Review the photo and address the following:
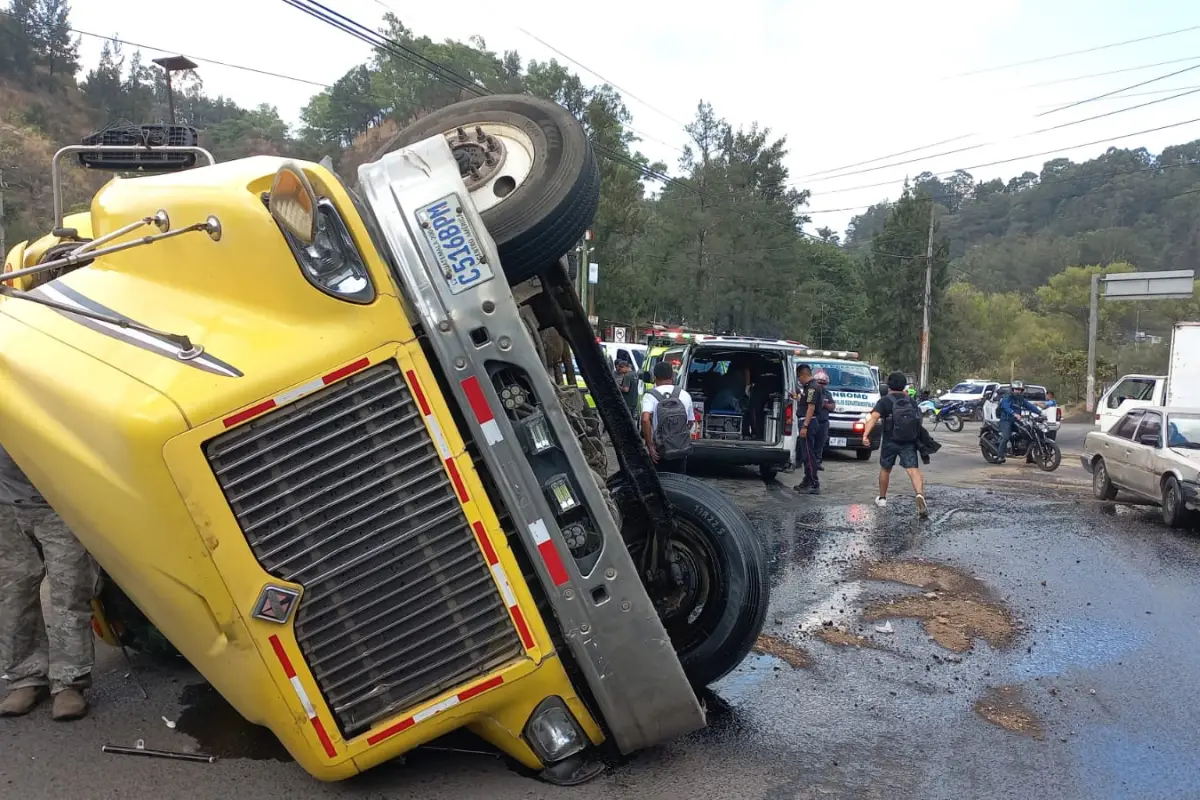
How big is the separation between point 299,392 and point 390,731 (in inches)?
47.4

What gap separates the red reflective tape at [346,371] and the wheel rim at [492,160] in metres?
0.91

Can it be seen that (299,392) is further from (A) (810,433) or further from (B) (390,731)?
(A) (810,433)

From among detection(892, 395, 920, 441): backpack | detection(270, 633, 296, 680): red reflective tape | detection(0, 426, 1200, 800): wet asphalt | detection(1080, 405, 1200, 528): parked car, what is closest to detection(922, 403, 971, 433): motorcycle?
detection(1080, 405, 1200, 528): parked car

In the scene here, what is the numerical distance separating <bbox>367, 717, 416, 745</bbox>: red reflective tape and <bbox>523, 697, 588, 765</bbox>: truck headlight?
43 centimetres

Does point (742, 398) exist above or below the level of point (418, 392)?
below

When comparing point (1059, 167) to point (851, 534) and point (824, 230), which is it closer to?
point (824, 230)

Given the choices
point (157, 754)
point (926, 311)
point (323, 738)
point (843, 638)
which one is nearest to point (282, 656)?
point (323, 738)

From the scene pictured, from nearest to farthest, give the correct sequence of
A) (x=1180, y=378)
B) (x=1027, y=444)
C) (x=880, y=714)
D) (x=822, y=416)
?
(x=880, y=714) < (x=822, y=416) < (x=1027, y=444) < (x=1180, y=378)

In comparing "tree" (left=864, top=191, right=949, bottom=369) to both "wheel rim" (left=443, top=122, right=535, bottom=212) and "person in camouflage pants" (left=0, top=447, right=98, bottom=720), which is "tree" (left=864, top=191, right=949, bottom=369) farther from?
"person in camouflage pants" (left=0, top=447, right=98, bottom=720)

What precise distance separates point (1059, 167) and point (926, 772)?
115340 mm

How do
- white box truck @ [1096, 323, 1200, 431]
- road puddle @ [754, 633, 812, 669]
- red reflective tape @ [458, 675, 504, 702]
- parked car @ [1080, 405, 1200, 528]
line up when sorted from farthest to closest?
white box truck @ [1096, 323, 1200, 431] → parked car @ [1080, 405, 1200, 528] → road puddle @ [754, 633, 812, 669] → red reflective tape @ [458, 675, 504, 702]

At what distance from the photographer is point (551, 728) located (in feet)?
10.5

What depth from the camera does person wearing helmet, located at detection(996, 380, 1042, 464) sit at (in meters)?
14.7

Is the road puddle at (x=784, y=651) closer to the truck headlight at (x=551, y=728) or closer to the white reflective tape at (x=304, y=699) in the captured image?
the truck headlight at (x=551, y=728)
